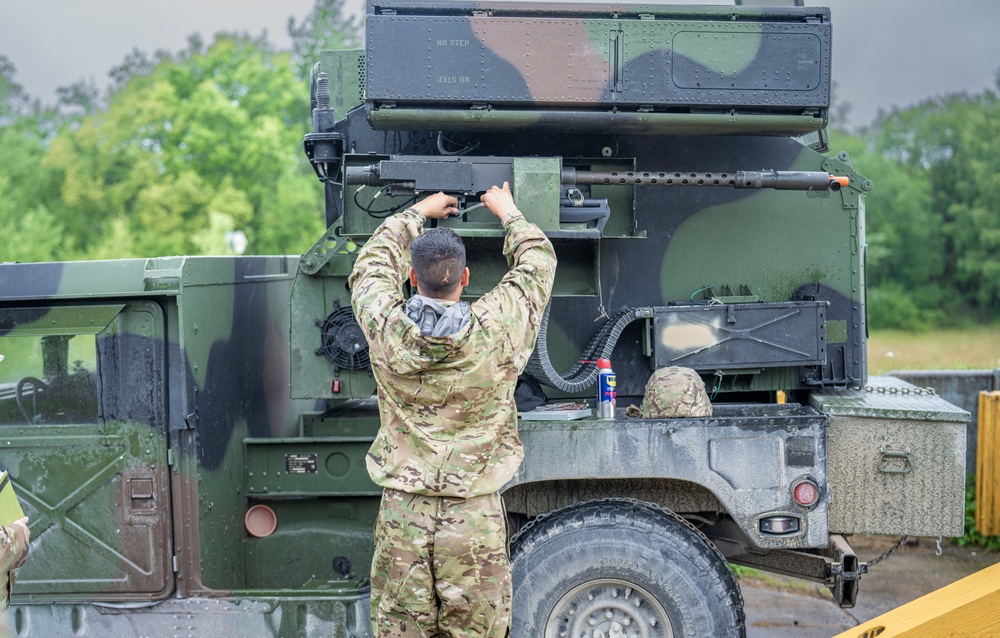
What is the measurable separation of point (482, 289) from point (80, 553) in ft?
7.32

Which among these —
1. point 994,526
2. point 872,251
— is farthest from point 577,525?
point 872,251

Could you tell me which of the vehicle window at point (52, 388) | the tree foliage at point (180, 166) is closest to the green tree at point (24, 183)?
the tree foliage at point (180, 166)

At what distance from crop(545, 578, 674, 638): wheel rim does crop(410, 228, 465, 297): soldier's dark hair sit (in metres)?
1.54

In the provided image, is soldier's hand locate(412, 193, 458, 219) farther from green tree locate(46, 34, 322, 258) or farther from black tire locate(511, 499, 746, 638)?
green tree locate(46, 34, 322, 258)

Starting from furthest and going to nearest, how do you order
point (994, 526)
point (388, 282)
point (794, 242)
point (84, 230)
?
1. point (84, 230)
2. point (994, 526)
3. point (794, 242)
4. point (388, 282)

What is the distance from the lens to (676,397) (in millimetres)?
4184

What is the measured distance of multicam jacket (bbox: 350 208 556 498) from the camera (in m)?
3.26

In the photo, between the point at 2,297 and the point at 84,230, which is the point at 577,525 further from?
the point at 84,230

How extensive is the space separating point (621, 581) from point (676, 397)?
85 centimetres

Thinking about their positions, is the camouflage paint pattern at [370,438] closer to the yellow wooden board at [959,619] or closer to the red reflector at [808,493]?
the red reflector at [808,493]

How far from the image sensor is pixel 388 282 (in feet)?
11.3

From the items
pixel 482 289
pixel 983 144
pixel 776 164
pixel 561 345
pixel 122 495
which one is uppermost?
pixel 983 144

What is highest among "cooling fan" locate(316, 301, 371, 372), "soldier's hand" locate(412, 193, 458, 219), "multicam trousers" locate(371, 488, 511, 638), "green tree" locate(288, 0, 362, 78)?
"green tree" locate(288, 0, 362, 78)

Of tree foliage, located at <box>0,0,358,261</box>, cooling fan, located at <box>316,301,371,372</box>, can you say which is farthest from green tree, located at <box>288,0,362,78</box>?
cooling fan, located at <box>316,301,371,372</box>
